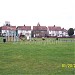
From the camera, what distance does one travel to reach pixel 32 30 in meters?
153

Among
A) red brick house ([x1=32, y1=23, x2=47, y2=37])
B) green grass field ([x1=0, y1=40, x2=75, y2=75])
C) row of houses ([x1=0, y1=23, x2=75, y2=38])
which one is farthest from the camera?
red brick house ([x1=32, y1=23, x2=47, y2=37])

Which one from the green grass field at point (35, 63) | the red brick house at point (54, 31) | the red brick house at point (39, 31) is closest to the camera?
the green grass field at point (35, 63)

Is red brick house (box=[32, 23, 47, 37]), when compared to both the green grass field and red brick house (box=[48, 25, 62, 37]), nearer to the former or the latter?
red brick house (box=[48, 25, 62, 37])

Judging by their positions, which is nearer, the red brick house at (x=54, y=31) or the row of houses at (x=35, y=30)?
the row of houses at (x=35, y=30)

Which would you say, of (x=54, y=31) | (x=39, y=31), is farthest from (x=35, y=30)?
(x=54, y=31)

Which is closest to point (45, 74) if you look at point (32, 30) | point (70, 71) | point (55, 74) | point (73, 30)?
point (55, 74)

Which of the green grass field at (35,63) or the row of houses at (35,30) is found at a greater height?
the row of houses at (35,30)

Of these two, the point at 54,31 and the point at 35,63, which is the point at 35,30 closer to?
the point at 54,31

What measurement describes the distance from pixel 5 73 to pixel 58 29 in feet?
479

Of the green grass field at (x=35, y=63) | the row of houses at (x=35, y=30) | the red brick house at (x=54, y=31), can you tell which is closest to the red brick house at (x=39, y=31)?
the row of houses at (x=35, y=30)

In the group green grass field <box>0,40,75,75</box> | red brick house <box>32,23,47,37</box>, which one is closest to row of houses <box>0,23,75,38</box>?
red brick house <box>32,23,47,37</box>

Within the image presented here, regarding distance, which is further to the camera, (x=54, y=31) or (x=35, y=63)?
(x=54, y=31)

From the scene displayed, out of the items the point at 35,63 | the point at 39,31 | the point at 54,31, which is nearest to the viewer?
the point at 35,63

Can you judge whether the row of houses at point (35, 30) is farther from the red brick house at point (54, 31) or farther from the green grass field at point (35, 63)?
the green grass field at point (35, 63)
